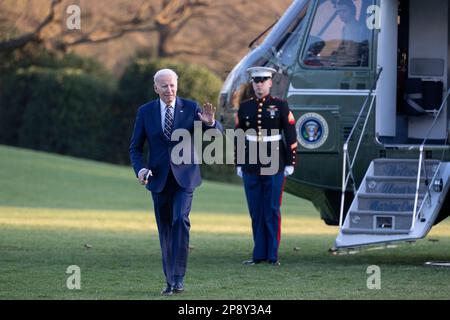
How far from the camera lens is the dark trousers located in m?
9.85

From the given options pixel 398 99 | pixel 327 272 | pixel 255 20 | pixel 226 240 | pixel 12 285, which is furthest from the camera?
pixel 255 20

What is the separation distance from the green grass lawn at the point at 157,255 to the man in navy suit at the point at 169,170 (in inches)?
14.4

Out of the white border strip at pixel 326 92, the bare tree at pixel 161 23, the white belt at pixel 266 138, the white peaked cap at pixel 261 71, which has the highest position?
the bare tree at pixel 161 23

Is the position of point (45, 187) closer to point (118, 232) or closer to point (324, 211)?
point (118, 232)

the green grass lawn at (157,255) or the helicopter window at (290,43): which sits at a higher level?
the helicopter window at (290,43)

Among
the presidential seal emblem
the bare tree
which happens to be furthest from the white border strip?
the bare tree

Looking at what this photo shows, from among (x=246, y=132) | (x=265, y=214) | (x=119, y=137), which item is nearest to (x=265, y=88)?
(x=246, y=132)

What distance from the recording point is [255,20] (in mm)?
39969

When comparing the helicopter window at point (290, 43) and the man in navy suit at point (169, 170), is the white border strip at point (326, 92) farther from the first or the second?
the man in navy suit at point (169, 170)

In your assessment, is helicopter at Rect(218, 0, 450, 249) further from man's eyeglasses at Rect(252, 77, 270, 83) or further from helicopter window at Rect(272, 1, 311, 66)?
man's eyeglasses at Rect(252, 77, 270, 83)

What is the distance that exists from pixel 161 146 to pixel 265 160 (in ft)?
9.39

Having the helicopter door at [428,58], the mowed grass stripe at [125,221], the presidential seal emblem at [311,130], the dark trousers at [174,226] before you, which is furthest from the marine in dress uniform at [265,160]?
the mowed grass stripe at [125,221]

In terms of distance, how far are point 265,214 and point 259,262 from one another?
1.69 feet

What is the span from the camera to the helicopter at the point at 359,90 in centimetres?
1298
